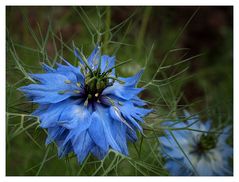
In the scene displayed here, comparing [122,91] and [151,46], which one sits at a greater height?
[151,46]

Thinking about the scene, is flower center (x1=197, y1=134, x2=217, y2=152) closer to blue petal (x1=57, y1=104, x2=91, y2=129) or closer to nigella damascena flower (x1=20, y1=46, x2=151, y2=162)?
nigella damascena flower (x1=20, y1=46, x2=151, y2=162)

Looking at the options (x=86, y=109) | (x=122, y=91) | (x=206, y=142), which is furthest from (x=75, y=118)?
(x=206, y=142)

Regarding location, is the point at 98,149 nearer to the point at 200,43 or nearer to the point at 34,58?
the point at 34,58

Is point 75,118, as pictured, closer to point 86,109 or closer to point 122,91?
point 86,109

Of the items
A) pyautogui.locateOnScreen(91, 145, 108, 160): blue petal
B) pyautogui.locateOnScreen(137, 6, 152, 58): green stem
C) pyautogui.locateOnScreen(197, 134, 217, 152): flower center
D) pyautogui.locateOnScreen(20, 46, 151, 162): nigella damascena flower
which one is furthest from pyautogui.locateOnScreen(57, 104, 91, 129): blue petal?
pyautogui.locateOnScreen(137, 6, 152, 58): green stem

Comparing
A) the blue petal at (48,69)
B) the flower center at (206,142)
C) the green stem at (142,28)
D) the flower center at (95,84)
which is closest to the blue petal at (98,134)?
the flower center at (95,84)

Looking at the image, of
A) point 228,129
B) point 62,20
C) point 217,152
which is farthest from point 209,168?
point 62,20
